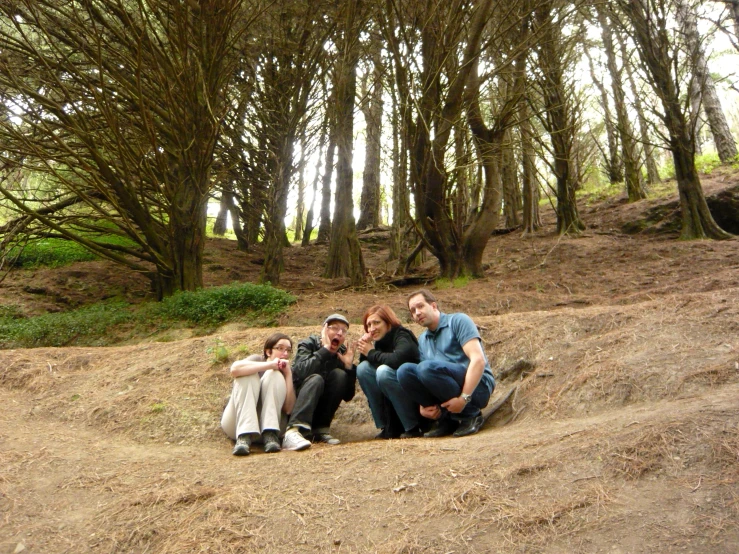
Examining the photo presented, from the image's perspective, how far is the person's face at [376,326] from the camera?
4699 mm

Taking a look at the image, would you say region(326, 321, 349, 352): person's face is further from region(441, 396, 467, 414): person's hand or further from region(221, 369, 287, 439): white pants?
region(441, 396, 467, 414): person's hand

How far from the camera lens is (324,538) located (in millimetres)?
2826

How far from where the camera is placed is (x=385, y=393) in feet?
15.2

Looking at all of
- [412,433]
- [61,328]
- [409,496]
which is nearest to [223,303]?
[61,328]

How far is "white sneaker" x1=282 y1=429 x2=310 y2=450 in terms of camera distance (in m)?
4.32

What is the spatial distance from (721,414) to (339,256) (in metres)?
9.17

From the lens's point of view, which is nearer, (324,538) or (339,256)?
(324,538)

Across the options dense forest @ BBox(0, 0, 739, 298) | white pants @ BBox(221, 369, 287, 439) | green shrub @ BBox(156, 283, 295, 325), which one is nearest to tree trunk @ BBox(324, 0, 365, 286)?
dense forest @ BBox(0, 0, 739, 298)

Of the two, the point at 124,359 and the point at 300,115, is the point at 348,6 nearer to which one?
the point at 300,115

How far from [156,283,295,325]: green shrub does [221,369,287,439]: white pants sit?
380 centimetres

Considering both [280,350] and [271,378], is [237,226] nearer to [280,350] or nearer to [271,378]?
[280,350]

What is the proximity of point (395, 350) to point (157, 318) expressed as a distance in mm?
5320

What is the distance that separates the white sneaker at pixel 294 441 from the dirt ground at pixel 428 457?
11 centimetres

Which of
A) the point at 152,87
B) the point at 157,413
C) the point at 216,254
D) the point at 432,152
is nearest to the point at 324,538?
the point at 157,413
